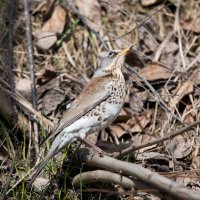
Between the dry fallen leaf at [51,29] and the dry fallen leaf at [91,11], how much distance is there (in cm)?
26

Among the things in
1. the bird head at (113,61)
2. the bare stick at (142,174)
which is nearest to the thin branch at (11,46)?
the bird head at (113,61)

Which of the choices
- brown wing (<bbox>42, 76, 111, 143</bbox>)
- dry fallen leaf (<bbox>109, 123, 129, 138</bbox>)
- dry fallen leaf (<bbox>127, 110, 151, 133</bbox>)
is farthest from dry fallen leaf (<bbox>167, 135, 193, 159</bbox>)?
brown wing (<bbox>42, 76, 111, 143</bbox>)

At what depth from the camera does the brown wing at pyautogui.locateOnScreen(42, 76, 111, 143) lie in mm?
5618

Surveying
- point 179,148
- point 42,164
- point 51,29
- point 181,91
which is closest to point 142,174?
point 42,164

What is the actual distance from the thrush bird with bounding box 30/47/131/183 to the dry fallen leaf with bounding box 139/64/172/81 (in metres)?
1.02

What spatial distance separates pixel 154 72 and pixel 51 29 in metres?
1.53

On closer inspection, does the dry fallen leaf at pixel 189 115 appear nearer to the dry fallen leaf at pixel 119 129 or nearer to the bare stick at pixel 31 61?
the dry fallen leaf at pixel 119 129

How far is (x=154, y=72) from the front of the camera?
7055 millimetres

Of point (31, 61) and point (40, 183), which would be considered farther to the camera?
point (31, 61)

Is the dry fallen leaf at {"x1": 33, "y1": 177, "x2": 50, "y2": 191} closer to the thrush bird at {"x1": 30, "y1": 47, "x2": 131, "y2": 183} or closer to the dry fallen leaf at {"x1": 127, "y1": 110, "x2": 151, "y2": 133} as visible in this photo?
the thrush bird at {"x1": 30, "y1": 47, "x2": 131, "y2": 183}

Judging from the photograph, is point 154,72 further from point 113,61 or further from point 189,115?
point 113,61

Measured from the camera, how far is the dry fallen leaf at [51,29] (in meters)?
7.39

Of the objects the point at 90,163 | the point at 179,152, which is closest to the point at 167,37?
the point at 179,152

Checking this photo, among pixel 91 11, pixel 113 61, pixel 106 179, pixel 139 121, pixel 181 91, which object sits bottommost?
pixel 139 121
